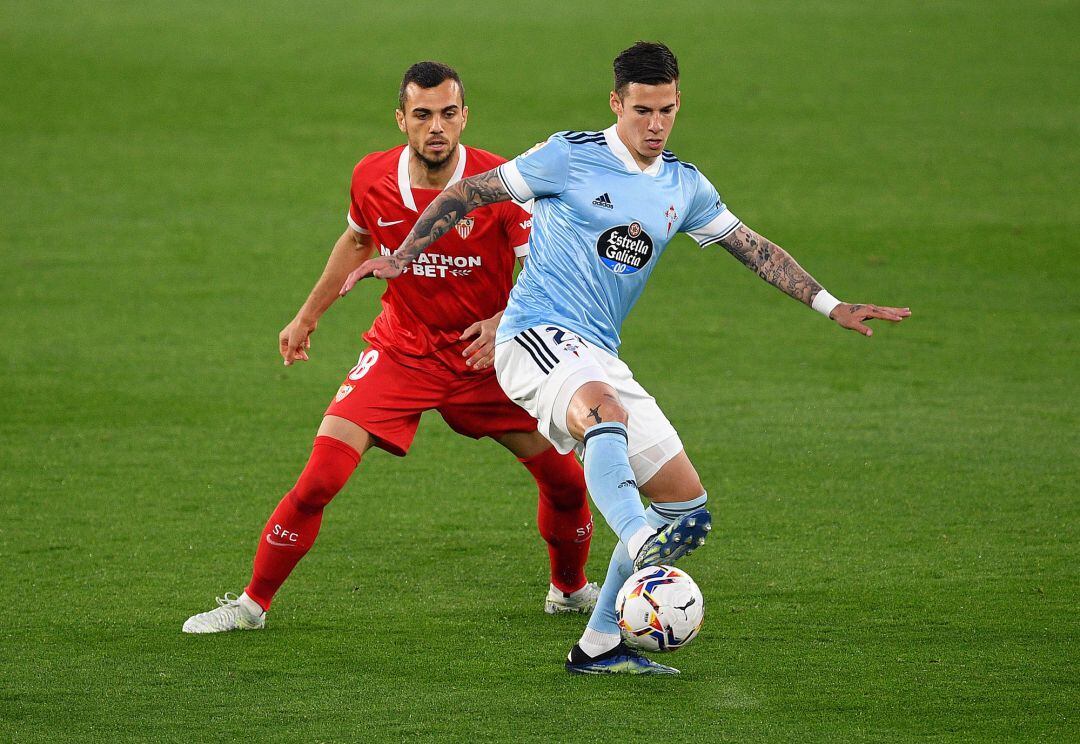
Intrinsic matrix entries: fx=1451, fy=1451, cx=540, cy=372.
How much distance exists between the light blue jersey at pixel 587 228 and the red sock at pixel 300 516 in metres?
0.86

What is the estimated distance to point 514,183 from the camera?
531 centimetres

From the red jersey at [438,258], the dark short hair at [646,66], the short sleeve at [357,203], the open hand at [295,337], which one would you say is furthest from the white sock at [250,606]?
the dark short hair at [646,66]

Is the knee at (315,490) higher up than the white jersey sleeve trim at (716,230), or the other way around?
the white jersey sleeve trim at (716,230)

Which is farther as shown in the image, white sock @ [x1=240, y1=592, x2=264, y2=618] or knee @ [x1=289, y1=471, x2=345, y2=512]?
white sock @ [x1=240, y1=592, x2=264, y2=618]

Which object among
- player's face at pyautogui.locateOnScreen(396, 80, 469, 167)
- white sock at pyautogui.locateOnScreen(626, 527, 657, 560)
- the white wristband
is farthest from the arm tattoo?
white sock at pyautogui.locateOnScreen(626, 527, 657, 560)

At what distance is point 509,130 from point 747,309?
683 centimetres

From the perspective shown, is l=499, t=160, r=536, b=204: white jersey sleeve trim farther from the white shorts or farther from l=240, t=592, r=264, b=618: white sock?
l=240, t=592, r=264, b=618: white sock

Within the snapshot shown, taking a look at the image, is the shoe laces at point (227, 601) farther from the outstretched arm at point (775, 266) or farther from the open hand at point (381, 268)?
the outstretched arm at point (775, 266)

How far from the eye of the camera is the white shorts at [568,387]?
5.11 metres

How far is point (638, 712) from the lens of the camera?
4898 mm

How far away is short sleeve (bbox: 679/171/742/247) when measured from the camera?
5.58 metres

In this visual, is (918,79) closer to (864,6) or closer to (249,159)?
(864,6)

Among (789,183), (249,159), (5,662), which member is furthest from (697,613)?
(249,159)

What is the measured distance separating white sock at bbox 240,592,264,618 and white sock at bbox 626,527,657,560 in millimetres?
1920
